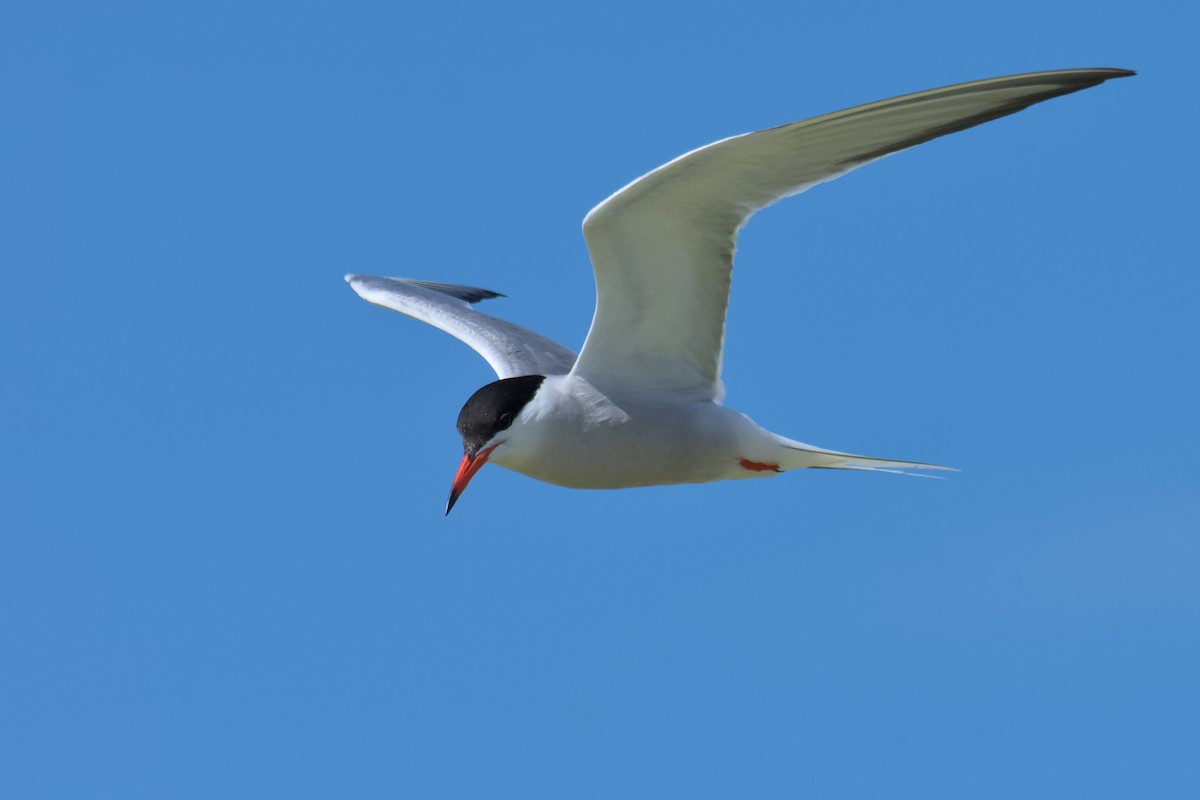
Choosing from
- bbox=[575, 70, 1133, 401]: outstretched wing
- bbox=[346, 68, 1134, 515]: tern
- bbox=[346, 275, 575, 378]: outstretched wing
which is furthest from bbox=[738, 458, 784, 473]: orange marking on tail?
bbox=[346, 275, 575, 378]: outstretched wing

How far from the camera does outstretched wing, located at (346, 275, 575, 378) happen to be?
8238 millimetres

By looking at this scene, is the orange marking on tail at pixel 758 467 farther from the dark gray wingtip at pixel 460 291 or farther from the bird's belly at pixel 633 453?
the dark gray wingtip at pixel 460 291

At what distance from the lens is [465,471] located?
674 cm

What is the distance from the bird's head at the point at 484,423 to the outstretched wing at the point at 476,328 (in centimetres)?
105

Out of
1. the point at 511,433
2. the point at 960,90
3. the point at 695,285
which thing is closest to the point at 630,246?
the point at 695,285

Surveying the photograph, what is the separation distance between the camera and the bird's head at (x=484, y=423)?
673cm

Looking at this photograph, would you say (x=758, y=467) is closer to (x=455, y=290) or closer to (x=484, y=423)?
(x=484, y=423)

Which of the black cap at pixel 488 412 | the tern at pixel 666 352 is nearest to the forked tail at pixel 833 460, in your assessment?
the tern at pixel 666 352

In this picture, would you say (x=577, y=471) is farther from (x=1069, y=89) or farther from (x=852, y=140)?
(x=1069, y=89)

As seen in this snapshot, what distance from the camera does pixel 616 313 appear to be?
6941 mm

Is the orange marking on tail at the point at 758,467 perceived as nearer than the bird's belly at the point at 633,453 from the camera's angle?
No

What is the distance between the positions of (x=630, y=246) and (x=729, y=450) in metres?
1.27

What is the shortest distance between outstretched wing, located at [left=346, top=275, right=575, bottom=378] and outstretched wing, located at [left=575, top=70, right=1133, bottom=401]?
3.62 feet

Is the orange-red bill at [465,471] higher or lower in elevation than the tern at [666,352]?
lower
